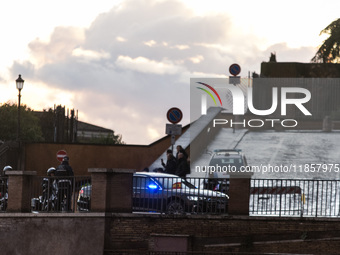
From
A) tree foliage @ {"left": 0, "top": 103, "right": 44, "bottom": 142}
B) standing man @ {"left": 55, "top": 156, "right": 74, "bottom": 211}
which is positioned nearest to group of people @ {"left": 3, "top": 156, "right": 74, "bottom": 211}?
standing man @ {"left": 55, "top": 156, "right": 74, "bottom": 211}

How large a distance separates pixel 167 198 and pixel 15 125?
286 feet

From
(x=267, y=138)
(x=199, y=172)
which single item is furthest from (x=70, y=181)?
(x=267, y=138)

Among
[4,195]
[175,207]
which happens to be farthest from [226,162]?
[4,195]

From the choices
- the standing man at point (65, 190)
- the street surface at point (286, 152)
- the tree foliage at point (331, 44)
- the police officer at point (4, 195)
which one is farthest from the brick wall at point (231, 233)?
the tree foliage at point (331, 44)

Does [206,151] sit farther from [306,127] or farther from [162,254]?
[162,254]

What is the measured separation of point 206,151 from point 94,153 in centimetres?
508

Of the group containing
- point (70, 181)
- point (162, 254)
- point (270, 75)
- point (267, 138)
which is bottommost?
point (162, 254)

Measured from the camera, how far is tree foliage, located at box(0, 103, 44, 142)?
110 metres

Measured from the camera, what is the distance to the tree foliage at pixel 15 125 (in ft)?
361

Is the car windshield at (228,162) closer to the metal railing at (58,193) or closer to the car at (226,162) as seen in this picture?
the car at (226,162)

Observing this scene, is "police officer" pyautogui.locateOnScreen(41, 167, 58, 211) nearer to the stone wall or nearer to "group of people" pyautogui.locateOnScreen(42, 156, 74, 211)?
"group of people" pyautogui.locateOnScreen(42, 156, 74, 211)

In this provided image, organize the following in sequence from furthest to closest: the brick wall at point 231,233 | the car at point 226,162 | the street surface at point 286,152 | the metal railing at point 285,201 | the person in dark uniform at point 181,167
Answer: the street surface at point 286,152 < the car at point 226,162 < the person in dark uniform at point 181,167 < the metal railing at point 285,201 < the brick wall at point 231,233

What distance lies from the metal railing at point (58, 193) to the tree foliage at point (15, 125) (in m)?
81.8

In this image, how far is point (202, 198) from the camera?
25.4m
